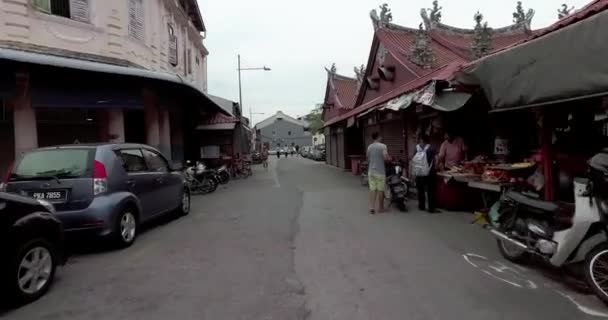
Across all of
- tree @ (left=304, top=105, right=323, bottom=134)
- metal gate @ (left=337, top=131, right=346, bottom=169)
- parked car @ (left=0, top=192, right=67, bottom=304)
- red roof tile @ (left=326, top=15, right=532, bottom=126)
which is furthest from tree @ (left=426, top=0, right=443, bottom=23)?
tree @ (left=304, top=105, right=323, bottom=134)

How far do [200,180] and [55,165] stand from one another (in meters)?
9.19

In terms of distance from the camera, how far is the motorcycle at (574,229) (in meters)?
4.25

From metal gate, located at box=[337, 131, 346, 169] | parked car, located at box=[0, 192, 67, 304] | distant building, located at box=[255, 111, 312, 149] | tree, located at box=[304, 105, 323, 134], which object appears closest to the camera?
parked car, located at box=[0, 192, 67, 304]

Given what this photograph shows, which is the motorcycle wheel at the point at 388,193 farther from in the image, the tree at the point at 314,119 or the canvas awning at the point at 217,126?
the tree at the point at 314,119

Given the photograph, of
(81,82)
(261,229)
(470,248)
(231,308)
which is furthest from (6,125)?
(470,248)

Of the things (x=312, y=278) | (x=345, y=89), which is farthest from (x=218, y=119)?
(x=312, y=278)

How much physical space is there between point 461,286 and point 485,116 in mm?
6982

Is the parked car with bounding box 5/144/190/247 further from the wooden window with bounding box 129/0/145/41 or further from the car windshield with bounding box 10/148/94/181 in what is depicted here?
the wooden window with bounding box 129/0/145/41

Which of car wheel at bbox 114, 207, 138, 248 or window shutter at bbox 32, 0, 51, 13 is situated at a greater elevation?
window shutter at bbox 32, 0, 51, 13

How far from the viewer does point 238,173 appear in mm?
23141

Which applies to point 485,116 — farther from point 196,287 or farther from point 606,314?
point 196,287

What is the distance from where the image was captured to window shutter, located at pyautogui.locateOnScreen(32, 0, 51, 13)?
11.2 m

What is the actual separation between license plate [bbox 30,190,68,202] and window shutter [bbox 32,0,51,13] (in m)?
7.00

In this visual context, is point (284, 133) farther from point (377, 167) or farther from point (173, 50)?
point (377, 167)
